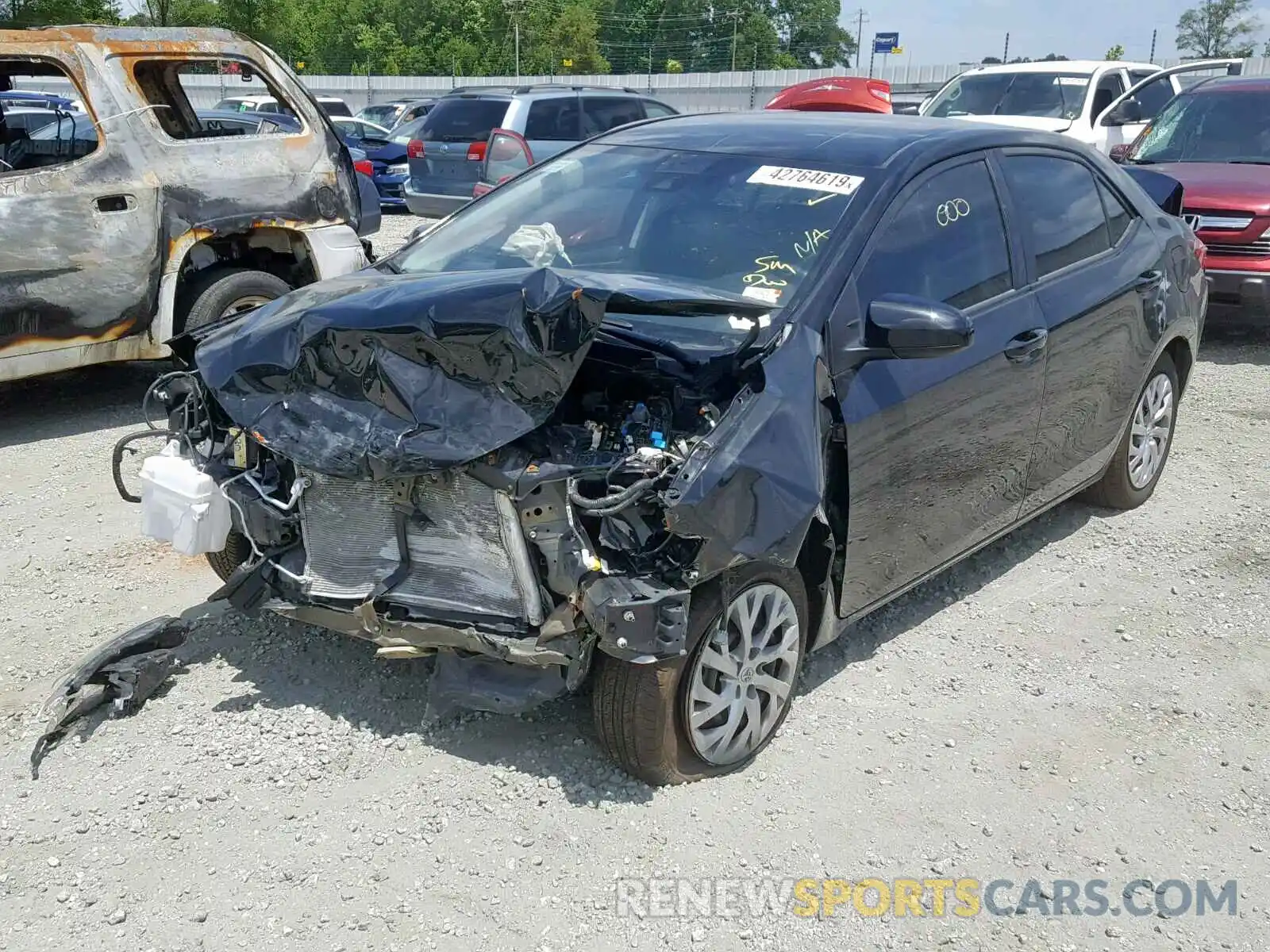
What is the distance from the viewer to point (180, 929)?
2770 millimetres

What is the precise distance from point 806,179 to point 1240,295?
20.4 ft

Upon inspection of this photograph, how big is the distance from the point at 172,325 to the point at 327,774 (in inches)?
165

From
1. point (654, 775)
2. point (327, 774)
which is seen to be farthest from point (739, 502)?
point (327, 774)

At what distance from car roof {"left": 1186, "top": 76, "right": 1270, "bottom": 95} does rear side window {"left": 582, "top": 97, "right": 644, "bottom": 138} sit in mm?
5961

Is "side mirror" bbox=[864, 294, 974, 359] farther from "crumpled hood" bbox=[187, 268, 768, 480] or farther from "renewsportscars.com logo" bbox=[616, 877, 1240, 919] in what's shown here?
"renewsportscars.com logo" bbox=[616, 877, 1240, 919]

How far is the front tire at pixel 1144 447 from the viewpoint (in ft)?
17.5

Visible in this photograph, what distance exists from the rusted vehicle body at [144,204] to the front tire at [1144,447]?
4.64 meters

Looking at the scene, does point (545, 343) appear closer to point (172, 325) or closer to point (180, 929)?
point (180, 929)

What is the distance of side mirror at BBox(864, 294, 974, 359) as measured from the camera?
3449mm

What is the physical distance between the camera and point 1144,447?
18.0ft

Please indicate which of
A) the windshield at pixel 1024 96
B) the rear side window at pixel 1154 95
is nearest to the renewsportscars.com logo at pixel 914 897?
the rear side window at pixel 1154 95

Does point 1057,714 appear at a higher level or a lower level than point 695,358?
lower

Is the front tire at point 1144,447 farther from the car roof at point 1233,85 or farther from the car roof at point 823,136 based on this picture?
the car roof at point 1233,85

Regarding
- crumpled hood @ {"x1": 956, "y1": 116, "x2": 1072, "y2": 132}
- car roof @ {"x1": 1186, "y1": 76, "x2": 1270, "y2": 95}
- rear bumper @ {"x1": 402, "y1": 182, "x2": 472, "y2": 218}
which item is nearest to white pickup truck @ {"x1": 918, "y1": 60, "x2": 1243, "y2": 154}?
crumpled hood @ {"x1": 956, "y1": 116, "x2": 1072, "y2": 132}
